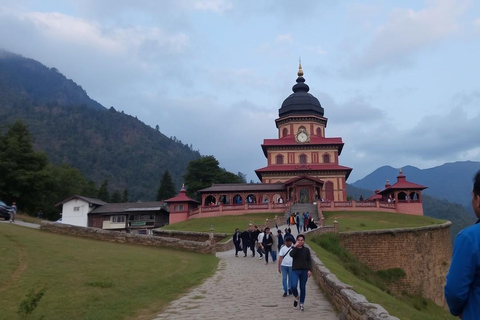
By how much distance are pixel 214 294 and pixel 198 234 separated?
19.8 meters

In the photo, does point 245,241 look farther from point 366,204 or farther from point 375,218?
point 366,204

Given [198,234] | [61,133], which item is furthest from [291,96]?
[61,133]

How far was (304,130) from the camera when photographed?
193 feet

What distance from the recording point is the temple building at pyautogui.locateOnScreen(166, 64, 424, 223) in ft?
144

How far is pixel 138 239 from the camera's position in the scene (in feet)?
81.7

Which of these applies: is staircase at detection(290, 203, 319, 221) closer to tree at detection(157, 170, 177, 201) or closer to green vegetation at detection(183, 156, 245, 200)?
green vegetation at detection(183, 156, 245, 200)

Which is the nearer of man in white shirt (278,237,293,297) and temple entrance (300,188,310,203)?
man in white shirt (278,237,293,297)

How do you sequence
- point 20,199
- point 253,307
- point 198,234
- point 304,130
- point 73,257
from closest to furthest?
point 253,307, point 73,257, point 198,234, point 20,199, point 304,130

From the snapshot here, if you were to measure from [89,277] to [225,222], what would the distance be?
25.7 m

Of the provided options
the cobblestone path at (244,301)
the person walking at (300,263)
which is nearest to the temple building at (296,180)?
the cobblestone path at (244,301)

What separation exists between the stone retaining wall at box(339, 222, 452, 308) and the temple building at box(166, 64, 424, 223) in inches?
387

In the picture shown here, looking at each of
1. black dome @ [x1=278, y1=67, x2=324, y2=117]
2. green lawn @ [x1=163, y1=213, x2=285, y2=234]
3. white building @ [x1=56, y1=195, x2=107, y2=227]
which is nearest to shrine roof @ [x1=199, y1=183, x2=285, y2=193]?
green lawn @ [x1=163, y1=213, x2=285, y2=234]

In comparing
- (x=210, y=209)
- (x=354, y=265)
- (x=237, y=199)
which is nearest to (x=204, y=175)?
(x=237, y=199)

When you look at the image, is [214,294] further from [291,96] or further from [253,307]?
[291,96]
